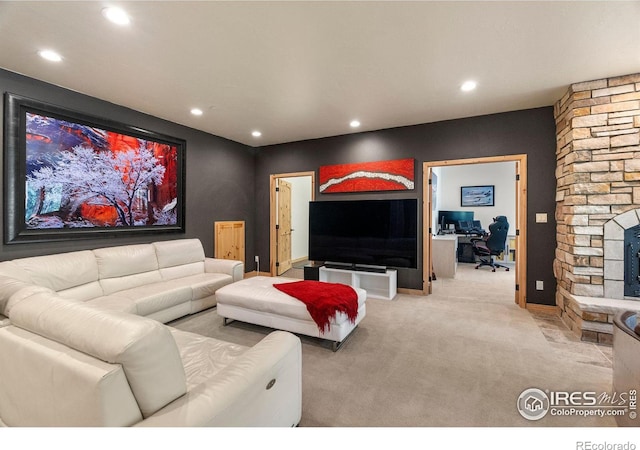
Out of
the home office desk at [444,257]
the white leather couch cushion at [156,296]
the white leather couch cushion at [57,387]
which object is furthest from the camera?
the home office desk at [444,257]

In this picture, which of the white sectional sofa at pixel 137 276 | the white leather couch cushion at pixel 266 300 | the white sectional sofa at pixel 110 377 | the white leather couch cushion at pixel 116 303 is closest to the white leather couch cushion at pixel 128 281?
the white sectional sofa at pixel 137 276

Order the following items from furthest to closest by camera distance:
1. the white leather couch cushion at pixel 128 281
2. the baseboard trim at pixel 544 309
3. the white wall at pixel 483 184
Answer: the white wall at pixel 483 184
the baseboard trim at pixel 544 309
the white leather couch cushion at pixel 128 281

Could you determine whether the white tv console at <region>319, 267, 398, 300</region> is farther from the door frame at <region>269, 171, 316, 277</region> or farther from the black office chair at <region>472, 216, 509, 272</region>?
the black office chair at <region>472, 216, 509, 272</region>

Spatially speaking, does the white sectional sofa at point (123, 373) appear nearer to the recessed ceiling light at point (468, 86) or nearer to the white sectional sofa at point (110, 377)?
Answer: the white sectional sofa at point (110, 377)

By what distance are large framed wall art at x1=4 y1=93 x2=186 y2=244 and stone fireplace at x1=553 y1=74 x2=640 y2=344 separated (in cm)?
512

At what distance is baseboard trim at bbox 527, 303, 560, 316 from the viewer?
11.3 feet

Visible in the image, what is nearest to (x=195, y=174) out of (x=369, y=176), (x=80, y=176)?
(x=80, y=176)

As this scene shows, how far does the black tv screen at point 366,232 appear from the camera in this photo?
408 cm

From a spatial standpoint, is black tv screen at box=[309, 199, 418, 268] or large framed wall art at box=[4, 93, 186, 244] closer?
large framed wall art at box=[4, 93, 186, 244]

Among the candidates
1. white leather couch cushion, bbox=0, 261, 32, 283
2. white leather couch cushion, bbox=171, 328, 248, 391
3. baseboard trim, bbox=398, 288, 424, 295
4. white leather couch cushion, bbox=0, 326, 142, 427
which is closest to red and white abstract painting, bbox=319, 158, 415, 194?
baseboard trim, bbox=398, 288, 424, 295

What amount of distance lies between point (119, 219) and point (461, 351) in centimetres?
420

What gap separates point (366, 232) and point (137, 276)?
10.4 ft

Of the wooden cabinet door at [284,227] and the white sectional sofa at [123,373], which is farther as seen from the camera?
the wooden cabinet door at [284,227]
